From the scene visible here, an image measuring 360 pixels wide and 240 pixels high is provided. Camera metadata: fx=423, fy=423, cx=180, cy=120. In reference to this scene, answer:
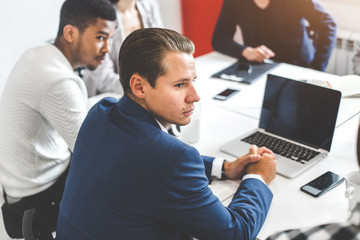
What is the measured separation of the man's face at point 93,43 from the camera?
1.79m

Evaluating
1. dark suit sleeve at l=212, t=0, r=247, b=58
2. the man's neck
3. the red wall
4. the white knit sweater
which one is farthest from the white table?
the red wall

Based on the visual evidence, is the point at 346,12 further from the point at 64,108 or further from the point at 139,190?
the point at 139,190

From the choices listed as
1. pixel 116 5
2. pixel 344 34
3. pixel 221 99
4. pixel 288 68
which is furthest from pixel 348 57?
pixel 116 5

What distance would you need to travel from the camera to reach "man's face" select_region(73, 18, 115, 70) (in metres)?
1.79

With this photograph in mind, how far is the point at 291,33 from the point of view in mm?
2734

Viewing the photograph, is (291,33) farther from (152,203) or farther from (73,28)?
(152,203)

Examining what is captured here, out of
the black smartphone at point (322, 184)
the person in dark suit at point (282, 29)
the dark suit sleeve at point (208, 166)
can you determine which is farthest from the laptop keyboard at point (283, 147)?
the person in dark suit at point (282, 29)

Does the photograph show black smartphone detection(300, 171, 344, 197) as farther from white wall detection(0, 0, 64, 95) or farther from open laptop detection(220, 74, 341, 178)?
white wall detection(0, 0, 64, 95)

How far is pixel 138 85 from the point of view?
117 cm

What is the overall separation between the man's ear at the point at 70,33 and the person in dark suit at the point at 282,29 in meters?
1.07

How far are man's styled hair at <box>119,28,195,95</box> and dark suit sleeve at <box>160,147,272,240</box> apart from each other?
0.80 feet

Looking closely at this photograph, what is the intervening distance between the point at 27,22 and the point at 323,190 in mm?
2474

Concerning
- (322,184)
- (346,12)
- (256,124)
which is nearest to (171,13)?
(346,12)

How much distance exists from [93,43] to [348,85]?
118cm
